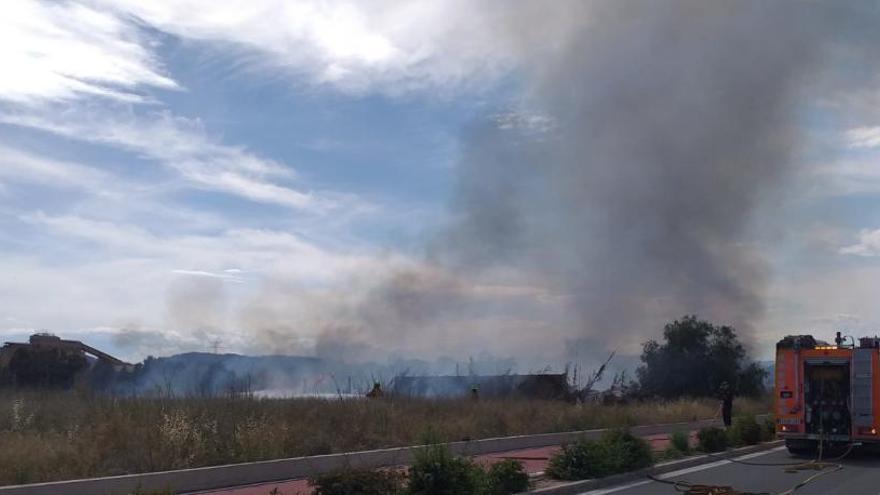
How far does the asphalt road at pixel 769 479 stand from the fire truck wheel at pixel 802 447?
0.77 m

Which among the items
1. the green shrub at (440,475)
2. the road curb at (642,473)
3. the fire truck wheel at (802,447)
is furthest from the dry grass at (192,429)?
the fire truck wheel at (802,447)

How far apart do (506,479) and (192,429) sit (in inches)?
228

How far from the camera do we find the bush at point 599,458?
1580cm

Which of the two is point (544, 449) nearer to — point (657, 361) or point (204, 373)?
point (204, 373)

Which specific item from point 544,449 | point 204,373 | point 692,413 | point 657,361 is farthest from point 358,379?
point 657,361

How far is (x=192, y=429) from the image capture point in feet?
52.7

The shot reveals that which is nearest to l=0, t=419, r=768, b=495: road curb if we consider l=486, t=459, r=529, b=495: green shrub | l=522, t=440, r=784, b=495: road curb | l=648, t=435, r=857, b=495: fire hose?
l=486, t=459, r=529, b=495: green shrub

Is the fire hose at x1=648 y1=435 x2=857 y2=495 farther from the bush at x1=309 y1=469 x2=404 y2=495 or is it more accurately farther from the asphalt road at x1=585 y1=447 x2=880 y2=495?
the bush at x1=309 y1=469 x2=404 y2=495

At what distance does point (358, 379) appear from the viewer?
29625mm

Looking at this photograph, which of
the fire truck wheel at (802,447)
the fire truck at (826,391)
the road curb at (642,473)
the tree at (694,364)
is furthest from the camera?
the tree at (694,364)

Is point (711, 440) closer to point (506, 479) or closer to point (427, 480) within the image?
point (506, 479)

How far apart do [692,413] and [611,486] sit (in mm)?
22353

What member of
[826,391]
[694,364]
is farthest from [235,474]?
[694,364]

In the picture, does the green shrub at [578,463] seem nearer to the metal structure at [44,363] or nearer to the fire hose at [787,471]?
the fire hose at [787,471]
